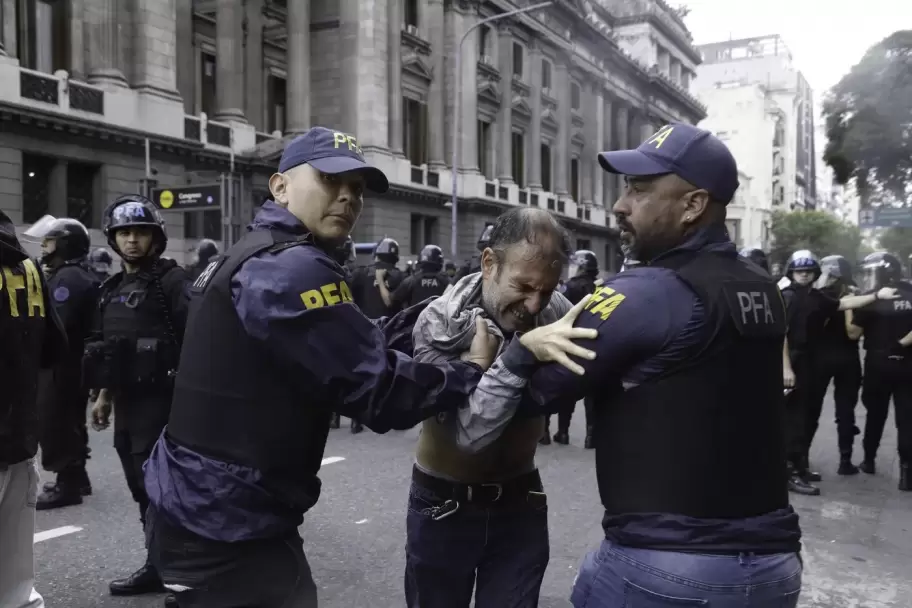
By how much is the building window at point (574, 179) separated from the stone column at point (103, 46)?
95.9 feet

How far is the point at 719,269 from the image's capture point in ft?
6.13

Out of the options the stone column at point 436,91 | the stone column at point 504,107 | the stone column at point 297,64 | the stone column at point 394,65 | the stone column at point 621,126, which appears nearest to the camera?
the stone column at point 297,64

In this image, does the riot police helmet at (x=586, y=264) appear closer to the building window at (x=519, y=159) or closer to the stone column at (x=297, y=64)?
the stone column at (x=297, y=64)

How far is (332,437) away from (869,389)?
17.4ft

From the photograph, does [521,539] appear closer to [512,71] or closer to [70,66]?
[70,66]

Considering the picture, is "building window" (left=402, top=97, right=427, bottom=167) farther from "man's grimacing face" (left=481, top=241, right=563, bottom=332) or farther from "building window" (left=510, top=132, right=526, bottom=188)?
"man's grimacing face" (left=481, top=241, right=563, bottom=332)

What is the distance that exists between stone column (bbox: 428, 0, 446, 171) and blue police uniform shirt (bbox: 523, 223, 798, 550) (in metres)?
30.9

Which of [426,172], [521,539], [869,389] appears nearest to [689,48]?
[426,172]

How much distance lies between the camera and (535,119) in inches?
1566

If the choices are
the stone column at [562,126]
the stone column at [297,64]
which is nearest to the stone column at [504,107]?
the stone column at [562,126]

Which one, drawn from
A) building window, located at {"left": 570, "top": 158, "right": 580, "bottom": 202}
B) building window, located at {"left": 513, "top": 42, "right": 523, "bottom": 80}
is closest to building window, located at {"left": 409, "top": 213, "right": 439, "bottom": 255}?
building window, located at {"left": 513, "top": 42, "right": 523, "bottom": 80}

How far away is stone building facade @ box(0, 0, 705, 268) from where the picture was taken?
19.1m

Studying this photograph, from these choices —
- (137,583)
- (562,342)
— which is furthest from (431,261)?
(562,342)

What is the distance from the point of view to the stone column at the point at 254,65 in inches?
1019
